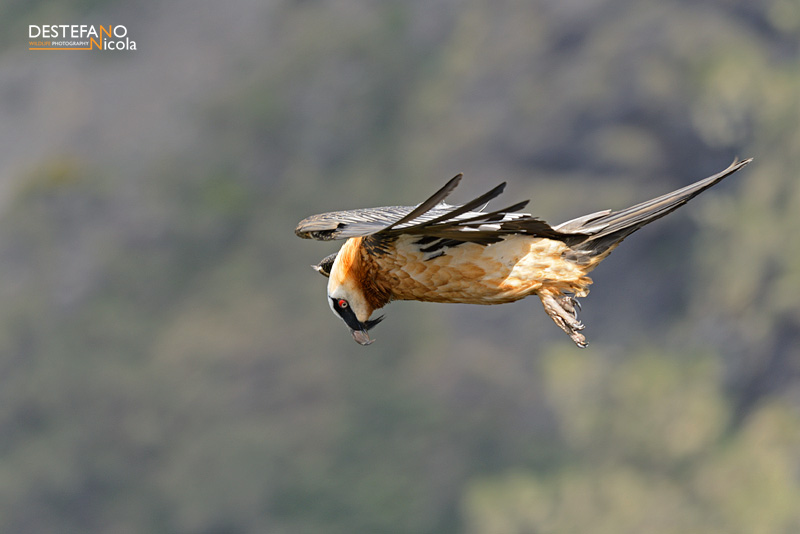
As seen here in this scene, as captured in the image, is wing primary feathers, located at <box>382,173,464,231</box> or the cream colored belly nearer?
wing primary feathers, located at <box>382,173,464,231</box>

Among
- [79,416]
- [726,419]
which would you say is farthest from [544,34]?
[79,416]

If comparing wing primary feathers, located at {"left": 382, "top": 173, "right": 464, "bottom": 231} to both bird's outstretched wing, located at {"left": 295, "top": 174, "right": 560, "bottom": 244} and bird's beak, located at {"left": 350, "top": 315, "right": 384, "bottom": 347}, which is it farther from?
bird's beak, located at {"left": 350, "top": 315, "right": 384, "bottom": 347}

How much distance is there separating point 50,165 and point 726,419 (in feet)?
136

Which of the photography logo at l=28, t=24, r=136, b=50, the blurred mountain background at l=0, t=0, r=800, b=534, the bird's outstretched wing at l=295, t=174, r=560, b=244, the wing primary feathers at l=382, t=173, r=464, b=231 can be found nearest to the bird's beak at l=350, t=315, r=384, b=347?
the bird's outstretched wing at l=295, t=174, r=560, b=244

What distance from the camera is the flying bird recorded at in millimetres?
7090

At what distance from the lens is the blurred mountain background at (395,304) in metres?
54.9

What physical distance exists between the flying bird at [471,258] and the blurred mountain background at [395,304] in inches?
1768

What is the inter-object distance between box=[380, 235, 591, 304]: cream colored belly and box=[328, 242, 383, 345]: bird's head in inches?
9.9

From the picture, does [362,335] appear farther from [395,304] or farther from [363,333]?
[395,304]

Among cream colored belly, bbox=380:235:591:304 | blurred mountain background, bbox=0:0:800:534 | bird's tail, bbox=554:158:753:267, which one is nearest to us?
cream colored belly, bbox=380:235:591:304

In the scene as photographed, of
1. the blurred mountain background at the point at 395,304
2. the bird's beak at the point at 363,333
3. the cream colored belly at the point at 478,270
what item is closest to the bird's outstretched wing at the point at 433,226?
the cream colored belly at the point at 478,270

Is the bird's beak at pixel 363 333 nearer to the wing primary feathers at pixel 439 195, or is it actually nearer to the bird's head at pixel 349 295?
the bird's head at pixel 349 295

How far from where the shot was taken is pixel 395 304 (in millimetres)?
56438

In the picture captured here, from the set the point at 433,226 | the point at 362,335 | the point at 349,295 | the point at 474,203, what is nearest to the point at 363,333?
the point at 362,335
